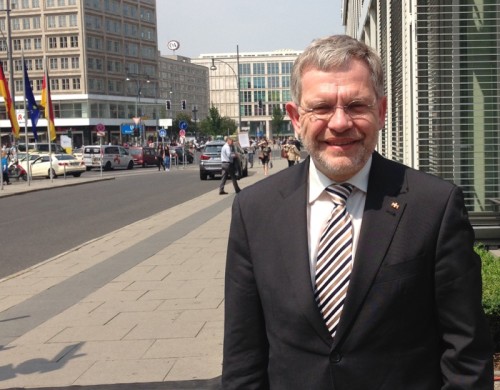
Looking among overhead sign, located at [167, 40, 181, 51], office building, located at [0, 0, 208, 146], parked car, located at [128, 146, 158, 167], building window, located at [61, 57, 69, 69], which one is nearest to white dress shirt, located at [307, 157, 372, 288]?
parked car, located at [128, 146, 158, 167]

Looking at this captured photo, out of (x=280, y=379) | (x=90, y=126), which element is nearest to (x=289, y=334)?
(x=280, y=379)

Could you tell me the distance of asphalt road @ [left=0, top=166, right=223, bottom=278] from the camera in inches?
485

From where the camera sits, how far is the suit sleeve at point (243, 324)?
6.92 ft

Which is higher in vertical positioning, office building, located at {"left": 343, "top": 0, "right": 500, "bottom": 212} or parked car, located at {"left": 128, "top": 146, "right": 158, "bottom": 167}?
office building, located at {"left": 343, "top": 0, "right": 500, "bottom": 212}

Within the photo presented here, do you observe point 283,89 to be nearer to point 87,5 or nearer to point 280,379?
point 87,5

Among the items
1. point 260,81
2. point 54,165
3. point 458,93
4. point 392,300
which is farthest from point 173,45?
point 392,300

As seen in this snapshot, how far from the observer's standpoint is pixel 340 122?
1.95 m

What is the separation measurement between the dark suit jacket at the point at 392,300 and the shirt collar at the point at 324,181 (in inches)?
0.9

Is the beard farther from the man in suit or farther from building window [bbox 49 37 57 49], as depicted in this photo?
building window [bbox 49 37 57 49]

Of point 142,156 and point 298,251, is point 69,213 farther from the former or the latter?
point 142,156

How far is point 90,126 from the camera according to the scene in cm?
10319

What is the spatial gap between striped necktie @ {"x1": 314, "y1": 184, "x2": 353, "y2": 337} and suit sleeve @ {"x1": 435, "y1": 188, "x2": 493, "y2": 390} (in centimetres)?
24

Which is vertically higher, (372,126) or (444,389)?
(372,126)

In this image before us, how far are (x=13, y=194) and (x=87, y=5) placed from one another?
8407 cm
